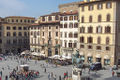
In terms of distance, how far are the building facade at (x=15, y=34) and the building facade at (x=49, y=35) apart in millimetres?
10853

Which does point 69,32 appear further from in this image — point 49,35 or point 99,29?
point 99,29

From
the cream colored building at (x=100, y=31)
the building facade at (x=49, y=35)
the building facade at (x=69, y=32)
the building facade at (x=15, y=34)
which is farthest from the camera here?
the building facade at (x=15, y=34)

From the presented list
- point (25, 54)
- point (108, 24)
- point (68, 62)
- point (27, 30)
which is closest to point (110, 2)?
point (108, 24)

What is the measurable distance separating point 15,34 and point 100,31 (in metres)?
41.1

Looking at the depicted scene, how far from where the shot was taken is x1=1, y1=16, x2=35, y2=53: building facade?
77562 mm

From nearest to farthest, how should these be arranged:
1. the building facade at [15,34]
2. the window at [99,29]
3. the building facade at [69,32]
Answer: the window at [99,29] < the building facade at [69,32] < the building facade at [15,34]

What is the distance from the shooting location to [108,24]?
4609cm

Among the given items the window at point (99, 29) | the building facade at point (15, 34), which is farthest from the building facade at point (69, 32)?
the building facade at point (15, 34)

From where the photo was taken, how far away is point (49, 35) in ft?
211

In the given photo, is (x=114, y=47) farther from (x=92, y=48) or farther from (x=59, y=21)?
(x=59, y=21)

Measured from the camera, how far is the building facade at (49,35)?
61625 millimetres

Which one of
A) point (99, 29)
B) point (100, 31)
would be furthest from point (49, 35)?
point (100, 31)

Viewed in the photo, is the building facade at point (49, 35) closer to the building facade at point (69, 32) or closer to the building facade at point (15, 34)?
the building facade at point (69, 32)

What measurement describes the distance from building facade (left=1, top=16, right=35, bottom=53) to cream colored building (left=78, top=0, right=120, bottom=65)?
110 ft
